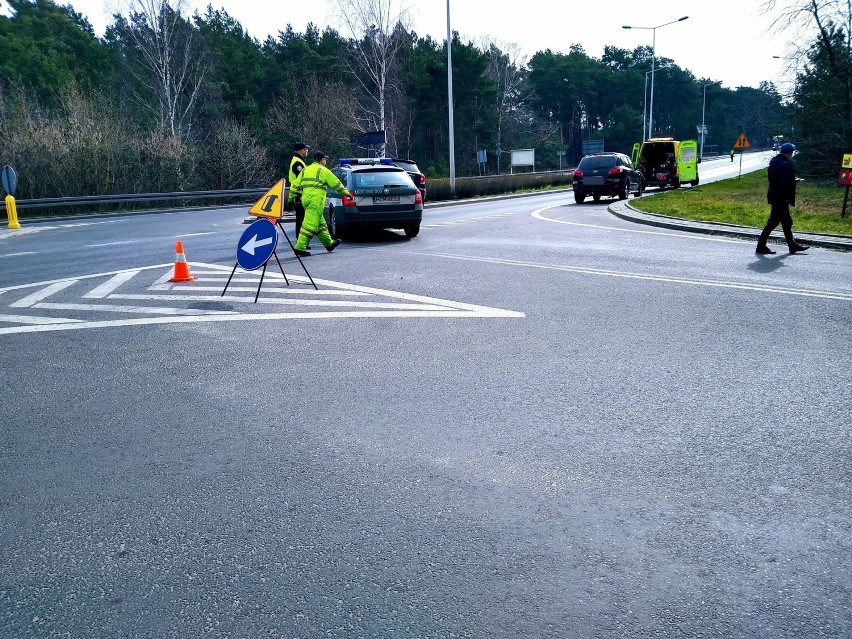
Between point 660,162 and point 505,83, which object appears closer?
point 660,162

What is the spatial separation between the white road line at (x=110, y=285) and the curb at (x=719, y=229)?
1224 cm

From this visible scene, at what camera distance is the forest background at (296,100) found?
31625 millimetres

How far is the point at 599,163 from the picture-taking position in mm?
29734

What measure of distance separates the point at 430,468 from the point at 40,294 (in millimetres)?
8200

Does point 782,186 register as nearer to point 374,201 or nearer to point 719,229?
point 719,229

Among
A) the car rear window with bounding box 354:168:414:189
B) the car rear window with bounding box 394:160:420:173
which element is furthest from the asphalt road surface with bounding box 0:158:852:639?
the car rear window with bounding box 394:160:420:173

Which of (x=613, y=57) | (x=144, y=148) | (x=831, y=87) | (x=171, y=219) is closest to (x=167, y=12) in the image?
(x=144, y=148)

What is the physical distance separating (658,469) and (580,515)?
75cm

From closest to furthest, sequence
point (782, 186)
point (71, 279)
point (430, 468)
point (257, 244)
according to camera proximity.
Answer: point (430, 468)
point (257, 244)
point (71, 279)
point (782, 186)

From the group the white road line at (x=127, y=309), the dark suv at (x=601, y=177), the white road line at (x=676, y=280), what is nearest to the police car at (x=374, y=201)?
the white road line at (x=676, y=280)

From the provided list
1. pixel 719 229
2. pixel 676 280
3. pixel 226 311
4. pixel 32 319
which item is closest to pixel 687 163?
pixel 719 229

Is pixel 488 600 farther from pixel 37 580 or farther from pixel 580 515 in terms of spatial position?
pixel 37 580

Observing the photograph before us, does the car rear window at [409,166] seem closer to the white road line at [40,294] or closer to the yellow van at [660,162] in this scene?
the yellow van at [660,162]

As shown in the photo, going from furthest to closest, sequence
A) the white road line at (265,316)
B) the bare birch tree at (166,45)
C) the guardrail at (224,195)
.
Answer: the bare birch tree at (166,45)
the guardrail at (224,195)
the white road line at (265,316)
